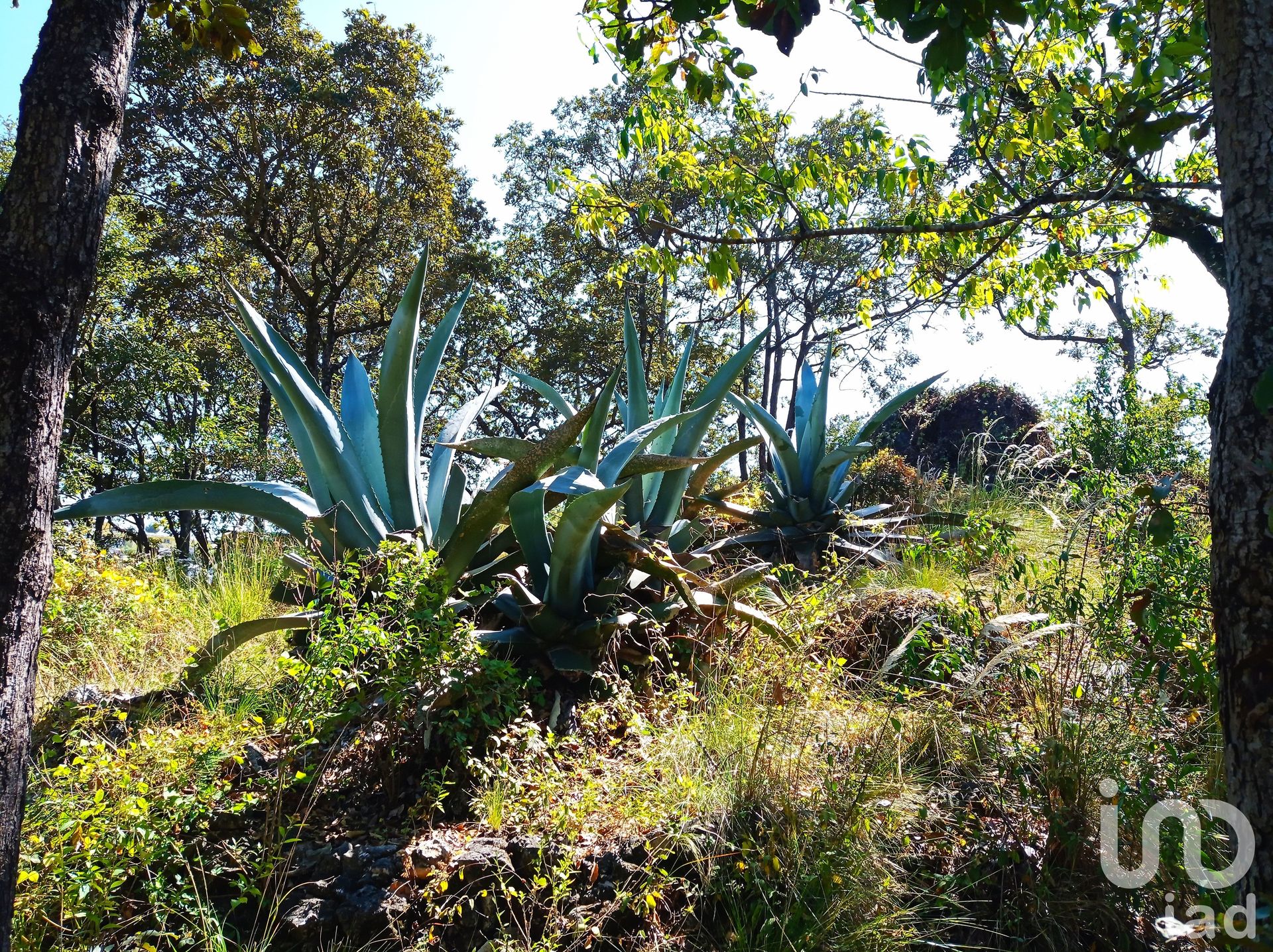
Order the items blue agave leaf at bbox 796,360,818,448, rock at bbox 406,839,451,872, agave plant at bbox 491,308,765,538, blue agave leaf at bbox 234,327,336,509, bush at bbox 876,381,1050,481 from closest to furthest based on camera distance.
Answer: rock at bbox 406,839,451,872
blue agave leaf at bbox 234,327,336,509
agave plant at bbox 491,308,765,538
blue agave leaf at bbox 796,360,818,448
bush at bbox 876,381,1050,481

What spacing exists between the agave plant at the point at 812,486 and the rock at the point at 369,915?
330 centimetres

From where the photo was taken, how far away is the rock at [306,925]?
194 cm

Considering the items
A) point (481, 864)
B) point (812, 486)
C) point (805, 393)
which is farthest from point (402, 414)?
point (805, 393)

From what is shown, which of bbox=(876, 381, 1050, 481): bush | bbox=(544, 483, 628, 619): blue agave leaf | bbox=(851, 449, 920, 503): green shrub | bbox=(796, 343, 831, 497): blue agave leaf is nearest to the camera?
bbox=(544, 483, 628, 619): blue agave leaf

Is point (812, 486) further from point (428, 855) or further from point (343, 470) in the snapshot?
point (428, 855)

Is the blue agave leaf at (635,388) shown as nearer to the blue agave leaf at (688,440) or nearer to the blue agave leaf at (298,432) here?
the blue agave leaf at (688,440)

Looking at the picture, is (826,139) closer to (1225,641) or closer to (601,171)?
(601,171)

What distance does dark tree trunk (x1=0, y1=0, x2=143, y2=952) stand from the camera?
1420mm

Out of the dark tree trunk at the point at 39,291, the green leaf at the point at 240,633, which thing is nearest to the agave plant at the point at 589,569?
the green leaf at the point at 240,633

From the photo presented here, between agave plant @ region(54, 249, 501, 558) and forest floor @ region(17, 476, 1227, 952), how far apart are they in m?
0.64

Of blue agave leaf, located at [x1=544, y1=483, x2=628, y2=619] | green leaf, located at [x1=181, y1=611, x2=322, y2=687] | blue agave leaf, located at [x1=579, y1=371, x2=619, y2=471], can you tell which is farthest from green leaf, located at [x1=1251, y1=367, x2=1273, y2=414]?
green leaf, located at [x1=181, y1=611, x2=322, y2=687]

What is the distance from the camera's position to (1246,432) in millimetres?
1335

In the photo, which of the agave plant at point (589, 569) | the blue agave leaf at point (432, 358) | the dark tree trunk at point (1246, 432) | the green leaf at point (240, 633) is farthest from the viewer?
the blue agave leaf at point (432, 358)

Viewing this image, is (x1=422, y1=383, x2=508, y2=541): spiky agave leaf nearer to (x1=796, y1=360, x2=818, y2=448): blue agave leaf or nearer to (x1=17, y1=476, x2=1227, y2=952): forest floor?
(x1=17, y1=476, x2=1227, y2=952): forest floor
